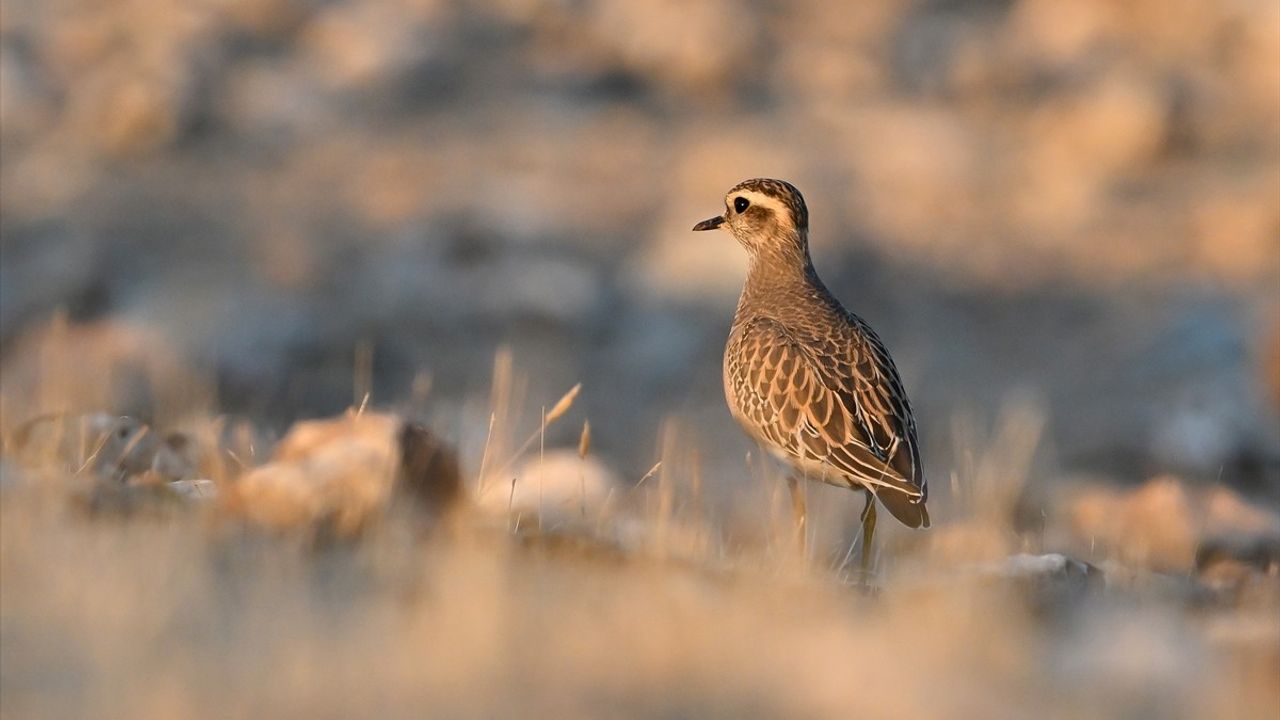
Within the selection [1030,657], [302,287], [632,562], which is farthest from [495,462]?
[302,287]

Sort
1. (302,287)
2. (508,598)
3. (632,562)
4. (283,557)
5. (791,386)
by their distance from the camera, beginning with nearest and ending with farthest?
(508,598) → (283,557) → (632,562) → (791,386) → (302,287)

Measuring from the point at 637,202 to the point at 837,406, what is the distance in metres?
10.4

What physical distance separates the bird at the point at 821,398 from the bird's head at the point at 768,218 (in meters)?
0.11

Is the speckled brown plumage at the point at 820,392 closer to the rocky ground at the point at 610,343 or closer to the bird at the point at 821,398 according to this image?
the bird at the point at 821,398

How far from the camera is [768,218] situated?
7758 mm

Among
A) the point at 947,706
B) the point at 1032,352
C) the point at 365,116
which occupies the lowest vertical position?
the point at 947,706

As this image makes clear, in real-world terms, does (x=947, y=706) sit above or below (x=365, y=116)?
below

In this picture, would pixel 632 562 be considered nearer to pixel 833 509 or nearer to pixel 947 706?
pixel 947 706

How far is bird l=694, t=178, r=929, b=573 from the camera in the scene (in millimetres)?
6578

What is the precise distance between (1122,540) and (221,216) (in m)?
10.3

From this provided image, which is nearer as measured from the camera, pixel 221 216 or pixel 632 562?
pixel 632 562

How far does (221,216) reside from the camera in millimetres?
16250

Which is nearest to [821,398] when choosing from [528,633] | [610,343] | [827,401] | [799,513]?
[827,401]

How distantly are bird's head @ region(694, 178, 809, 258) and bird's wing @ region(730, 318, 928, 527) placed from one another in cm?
63
